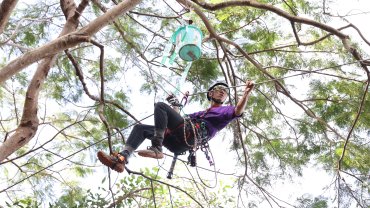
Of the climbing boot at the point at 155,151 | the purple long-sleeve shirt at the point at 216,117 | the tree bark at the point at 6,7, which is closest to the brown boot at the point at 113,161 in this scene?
the climbing boot at the point at 155,151

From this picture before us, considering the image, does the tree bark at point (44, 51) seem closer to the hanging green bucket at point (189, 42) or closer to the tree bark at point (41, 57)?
the tree bark at point (41, 57)

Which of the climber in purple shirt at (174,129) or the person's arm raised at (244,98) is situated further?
the climber in purple shirt at (174,129)

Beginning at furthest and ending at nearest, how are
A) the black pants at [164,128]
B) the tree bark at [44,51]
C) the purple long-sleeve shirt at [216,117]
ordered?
the purple long-sleeve shirt at [216,117] < the black pants at [164,128] < the tree bark at [44,51]

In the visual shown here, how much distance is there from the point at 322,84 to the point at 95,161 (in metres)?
2.07

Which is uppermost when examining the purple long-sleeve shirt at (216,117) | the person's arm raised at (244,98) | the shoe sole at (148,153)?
the purple long-sleeve shirt at (216,117)

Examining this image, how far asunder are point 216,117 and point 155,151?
0.47 m

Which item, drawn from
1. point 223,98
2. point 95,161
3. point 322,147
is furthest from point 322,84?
point 95,161

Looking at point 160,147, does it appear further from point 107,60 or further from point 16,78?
point 16,78

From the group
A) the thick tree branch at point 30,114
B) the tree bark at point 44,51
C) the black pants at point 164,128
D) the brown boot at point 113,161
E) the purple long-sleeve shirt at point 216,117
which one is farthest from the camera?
the thick tree branch at point 30,114

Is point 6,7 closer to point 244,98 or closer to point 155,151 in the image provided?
point 155,151

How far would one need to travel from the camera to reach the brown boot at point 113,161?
2498 millimetres

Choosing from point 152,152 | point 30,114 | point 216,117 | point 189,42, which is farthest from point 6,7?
point 216,117

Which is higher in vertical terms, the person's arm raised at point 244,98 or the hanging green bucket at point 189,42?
the hanging green bucket at point 189,42

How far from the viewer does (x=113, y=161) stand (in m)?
2.53
